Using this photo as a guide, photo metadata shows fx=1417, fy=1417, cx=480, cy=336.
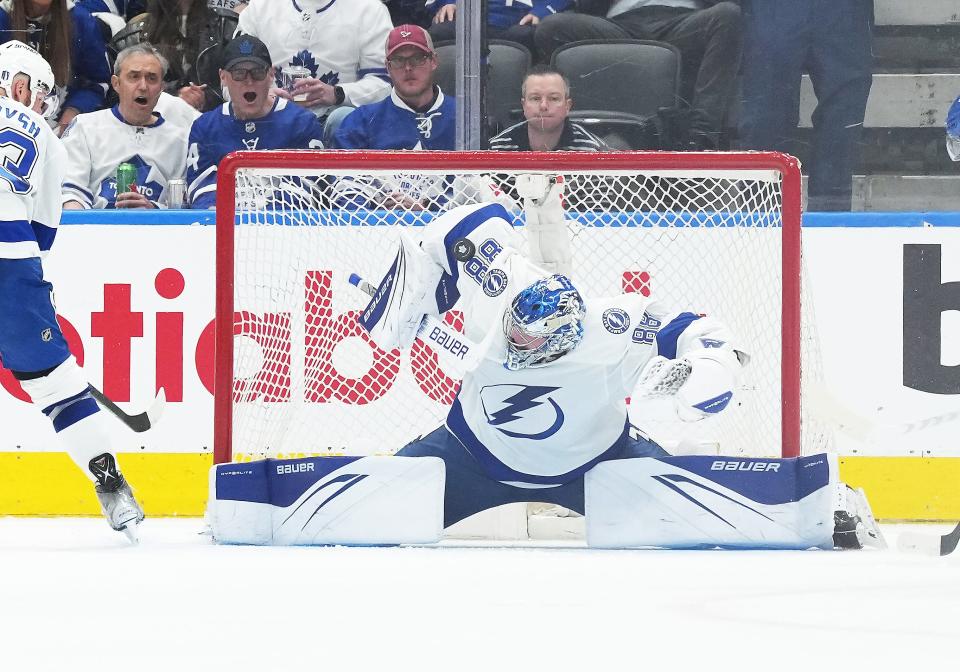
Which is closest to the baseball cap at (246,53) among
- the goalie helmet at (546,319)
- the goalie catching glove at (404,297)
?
the goalie catching glove at (404,297)

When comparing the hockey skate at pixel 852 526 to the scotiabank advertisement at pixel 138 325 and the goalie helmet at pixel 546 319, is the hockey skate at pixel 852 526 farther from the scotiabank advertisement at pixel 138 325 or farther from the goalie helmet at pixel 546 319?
→ the scotiabank advertisement at pixel 138 325

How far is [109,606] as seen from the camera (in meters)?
2.30

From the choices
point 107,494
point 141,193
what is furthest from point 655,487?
point 141,193

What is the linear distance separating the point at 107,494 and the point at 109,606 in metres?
1.16

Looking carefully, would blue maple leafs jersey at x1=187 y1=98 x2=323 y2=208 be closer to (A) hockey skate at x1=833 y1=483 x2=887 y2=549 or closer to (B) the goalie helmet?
(B) the goalie helmet

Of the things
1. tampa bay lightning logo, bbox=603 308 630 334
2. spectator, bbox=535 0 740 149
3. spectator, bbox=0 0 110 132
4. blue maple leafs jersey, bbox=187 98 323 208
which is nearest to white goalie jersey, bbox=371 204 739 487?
tampa bay lightning logo, bbox=603 308 630 334

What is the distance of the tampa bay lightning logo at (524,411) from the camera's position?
10.7 feet

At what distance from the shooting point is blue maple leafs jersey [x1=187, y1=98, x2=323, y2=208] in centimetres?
436

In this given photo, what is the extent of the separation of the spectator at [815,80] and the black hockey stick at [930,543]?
1.26 meters

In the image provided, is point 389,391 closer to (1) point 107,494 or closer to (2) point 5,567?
(1) point 107,494

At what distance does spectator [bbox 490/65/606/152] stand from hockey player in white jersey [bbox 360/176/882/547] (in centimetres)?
67

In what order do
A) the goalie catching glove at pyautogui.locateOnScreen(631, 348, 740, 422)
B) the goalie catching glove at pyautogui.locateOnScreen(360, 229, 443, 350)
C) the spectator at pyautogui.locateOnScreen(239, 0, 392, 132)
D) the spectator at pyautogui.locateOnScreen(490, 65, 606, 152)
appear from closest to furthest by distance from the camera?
the goalie catching glove at pyautogui.locateOnScreen(631, 348, 740, 422) → the goalie catching glove at pyautogui.locateOnScreen(360, 229, 443, 350) → the spectator at pyautogui.locateOnScreen(490, 65, 606, 152) → the spectator at pyautogui.locateOnScreen(239, 0, 392, 132)

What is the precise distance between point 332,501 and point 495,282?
0.64 meters

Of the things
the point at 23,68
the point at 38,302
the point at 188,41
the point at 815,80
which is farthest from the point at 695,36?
the point at 38,302
